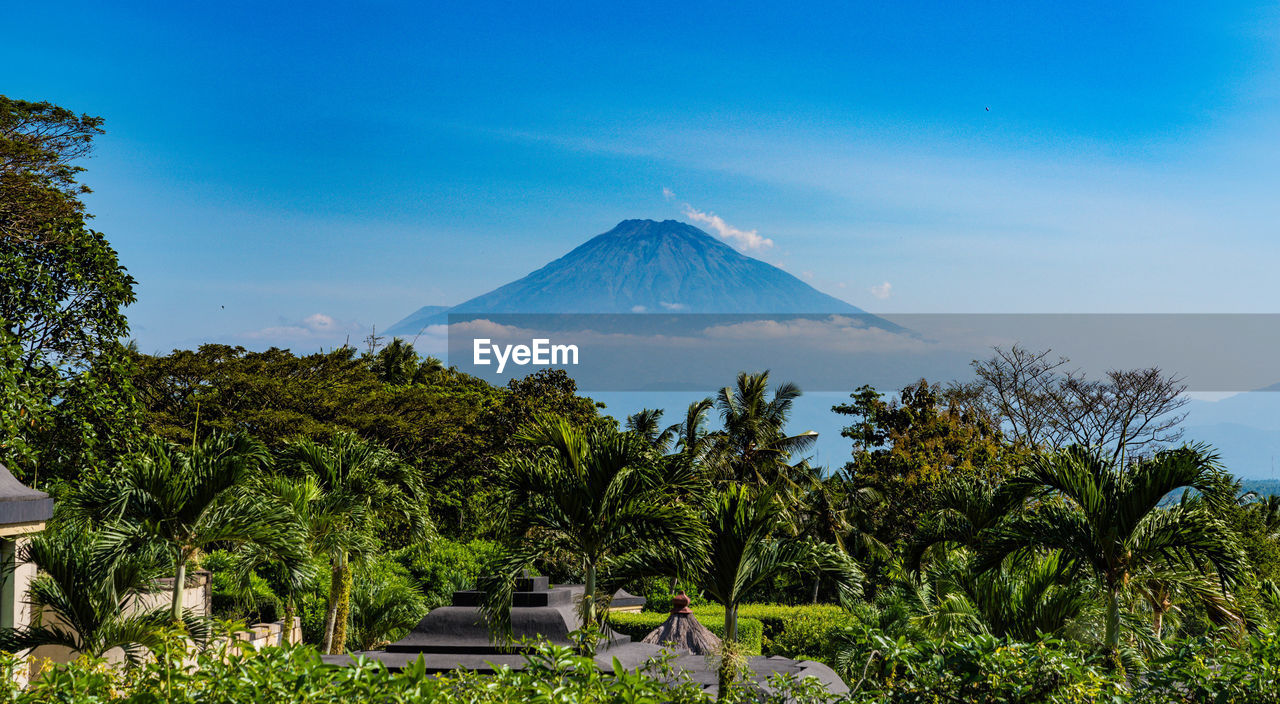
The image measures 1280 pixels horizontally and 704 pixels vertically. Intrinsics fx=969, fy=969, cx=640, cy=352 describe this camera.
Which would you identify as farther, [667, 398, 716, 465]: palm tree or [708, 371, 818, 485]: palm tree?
[708, 371, 818, 485]: palm tree

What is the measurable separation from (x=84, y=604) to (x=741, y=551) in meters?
5.78

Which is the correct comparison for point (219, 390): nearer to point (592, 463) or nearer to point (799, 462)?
point (799, 462)

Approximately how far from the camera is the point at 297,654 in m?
3.77

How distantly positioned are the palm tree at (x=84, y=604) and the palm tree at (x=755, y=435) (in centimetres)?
2078

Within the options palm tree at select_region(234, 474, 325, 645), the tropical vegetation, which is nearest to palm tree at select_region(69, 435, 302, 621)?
the tropical vegetation

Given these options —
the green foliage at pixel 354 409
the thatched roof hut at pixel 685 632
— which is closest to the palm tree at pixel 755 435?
the green foliage at pixel 354 409

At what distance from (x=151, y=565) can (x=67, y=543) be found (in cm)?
89

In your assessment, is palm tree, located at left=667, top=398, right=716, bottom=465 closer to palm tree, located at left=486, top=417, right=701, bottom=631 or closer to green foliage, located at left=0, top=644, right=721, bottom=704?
palm tree, located at left=486, top=417, right=701, bottom=631

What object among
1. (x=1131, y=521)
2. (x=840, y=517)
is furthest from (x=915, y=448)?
(x=1131, y=521)

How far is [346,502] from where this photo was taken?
605 inches

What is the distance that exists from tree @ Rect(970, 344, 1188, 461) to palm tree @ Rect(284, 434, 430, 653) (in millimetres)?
19833

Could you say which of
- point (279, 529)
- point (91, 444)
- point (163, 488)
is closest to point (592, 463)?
point (279, 529)

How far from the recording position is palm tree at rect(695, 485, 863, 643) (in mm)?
9250

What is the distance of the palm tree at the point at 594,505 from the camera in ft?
33.5
